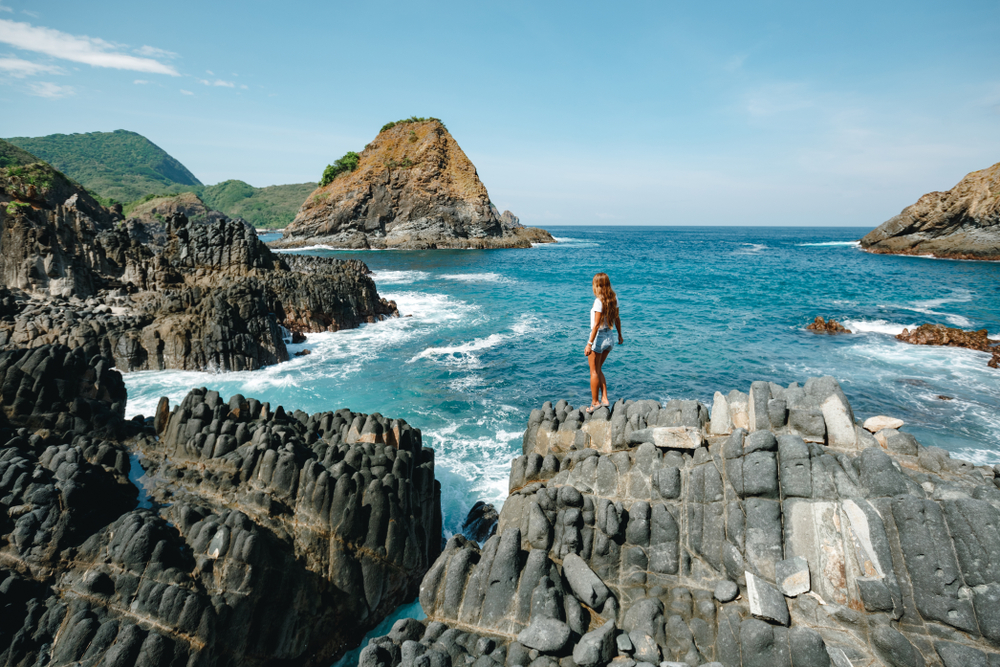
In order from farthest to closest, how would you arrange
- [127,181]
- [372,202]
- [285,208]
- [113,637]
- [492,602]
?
1. [285,208]
2. [127,181]
3. [372,202]
4. [492,602]
5. [113,637]

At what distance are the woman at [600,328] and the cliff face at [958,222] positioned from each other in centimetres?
7844

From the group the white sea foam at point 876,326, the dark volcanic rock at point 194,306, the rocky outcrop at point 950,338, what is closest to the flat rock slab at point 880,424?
the dark volcanic rock at point 194,306

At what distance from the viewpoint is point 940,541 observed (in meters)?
4.73

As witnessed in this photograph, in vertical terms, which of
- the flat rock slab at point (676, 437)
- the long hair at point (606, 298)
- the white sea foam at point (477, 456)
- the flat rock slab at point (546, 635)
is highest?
the long hair at point (606, 298)

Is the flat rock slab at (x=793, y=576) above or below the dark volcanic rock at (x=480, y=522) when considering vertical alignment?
above

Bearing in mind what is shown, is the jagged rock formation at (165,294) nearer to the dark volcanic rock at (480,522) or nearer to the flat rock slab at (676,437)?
the dark volcanic rock at (480,522)

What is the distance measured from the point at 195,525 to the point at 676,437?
23.0 ft

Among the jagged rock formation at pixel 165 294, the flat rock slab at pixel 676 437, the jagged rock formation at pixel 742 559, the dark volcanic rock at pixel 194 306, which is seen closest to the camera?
the jagged rock formation at pixel 742 559

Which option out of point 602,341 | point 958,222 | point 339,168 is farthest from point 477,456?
point 339,168

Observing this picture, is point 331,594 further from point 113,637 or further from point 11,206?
point 11,206

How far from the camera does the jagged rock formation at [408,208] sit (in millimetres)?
91938

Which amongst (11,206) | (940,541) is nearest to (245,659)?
(940,541)

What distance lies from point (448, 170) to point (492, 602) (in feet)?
319

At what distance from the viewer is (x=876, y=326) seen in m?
27.5
